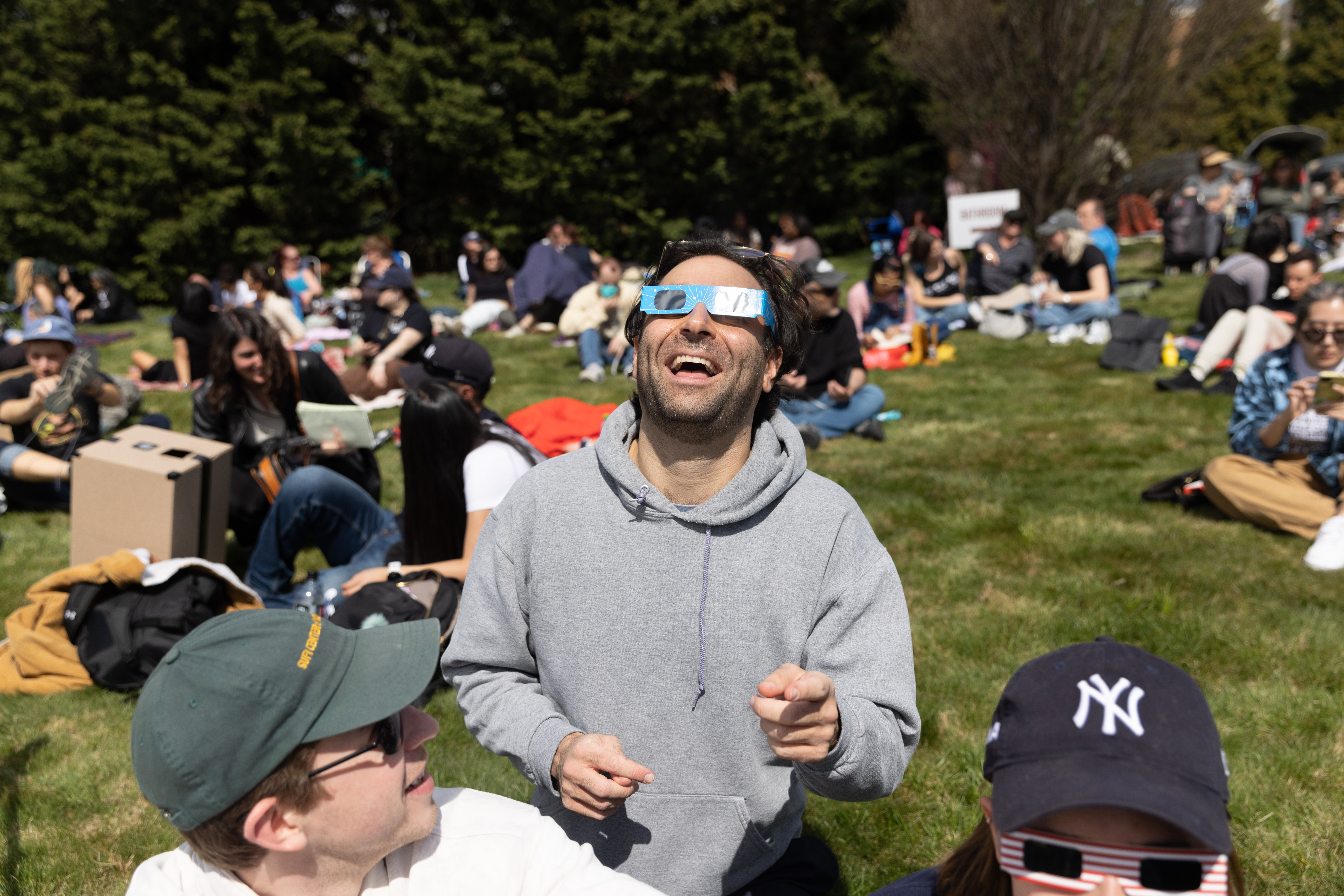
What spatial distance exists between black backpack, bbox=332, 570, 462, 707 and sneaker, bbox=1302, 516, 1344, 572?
4559mm

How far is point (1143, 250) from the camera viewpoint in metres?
18.6

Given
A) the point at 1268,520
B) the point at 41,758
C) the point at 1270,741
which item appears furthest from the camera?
the point at 1268,520

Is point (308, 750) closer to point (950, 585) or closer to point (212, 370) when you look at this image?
point (950, 585)

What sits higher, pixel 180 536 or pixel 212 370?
pixel 212 370

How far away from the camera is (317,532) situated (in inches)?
211

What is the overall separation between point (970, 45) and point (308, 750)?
18.8m

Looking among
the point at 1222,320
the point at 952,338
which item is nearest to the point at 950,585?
the point at 1222,320

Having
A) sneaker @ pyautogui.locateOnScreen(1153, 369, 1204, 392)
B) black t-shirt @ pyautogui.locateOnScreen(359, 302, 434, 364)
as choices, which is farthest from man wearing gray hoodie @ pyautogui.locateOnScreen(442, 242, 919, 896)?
sneaker @ pyautogui.locateOnScreen(1153, 369, 1204, 392)

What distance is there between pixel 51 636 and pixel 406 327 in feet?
19.7

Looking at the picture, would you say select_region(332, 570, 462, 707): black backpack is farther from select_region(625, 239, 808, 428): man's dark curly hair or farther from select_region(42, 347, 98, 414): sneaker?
select_region(42, 347, 98, 414): sneaker

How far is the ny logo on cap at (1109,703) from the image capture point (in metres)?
1.37

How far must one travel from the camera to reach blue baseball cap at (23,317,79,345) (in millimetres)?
7027

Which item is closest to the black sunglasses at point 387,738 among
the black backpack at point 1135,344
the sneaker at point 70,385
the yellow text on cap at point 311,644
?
the yellow text on cap at point 311,644

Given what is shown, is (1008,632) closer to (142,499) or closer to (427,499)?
(427,499)
